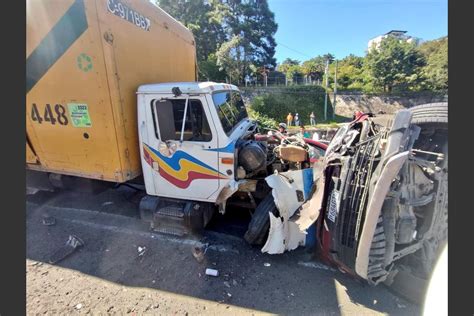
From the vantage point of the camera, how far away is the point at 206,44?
24.2m

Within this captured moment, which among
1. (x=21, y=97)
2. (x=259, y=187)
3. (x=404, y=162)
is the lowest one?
(x=259, y=187)

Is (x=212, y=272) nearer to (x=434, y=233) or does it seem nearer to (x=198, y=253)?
(x=198, y=253)

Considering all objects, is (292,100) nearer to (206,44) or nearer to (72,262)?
(206,44)

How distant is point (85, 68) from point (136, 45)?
77cm

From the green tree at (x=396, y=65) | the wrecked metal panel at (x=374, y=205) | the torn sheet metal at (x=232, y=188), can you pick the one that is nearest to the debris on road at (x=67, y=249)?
the torn sheet metal at (x=232, y=188)

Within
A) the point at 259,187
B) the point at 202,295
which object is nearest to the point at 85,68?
the point at 259,187

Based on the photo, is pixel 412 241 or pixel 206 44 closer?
pixel 412 241

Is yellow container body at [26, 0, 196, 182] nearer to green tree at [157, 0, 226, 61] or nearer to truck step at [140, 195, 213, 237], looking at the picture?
truck step at [140, 195, 213, 237]

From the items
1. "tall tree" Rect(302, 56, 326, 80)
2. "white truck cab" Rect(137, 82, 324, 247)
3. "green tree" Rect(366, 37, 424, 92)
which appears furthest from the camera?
"tall tree" Rect(302, 56, 326, 80)

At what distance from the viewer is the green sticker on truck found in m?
3.23

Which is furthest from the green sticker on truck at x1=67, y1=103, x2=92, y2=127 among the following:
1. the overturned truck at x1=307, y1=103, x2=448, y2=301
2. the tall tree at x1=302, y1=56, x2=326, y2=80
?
the tall tree at x1=302, y1=56, x2=326, y2=80

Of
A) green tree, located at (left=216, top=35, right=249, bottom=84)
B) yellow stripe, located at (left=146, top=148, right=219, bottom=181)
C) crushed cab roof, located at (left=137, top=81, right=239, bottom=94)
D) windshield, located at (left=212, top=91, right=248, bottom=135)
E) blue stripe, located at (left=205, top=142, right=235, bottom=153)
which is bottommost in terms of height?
yellow stripe, located at (left=146, top=148, right=219, bottom=181)

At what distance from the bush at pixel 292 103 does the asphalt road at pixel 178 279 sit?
17921 mm

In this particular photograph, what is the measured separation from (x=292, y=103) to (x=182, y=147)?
20119 mm
